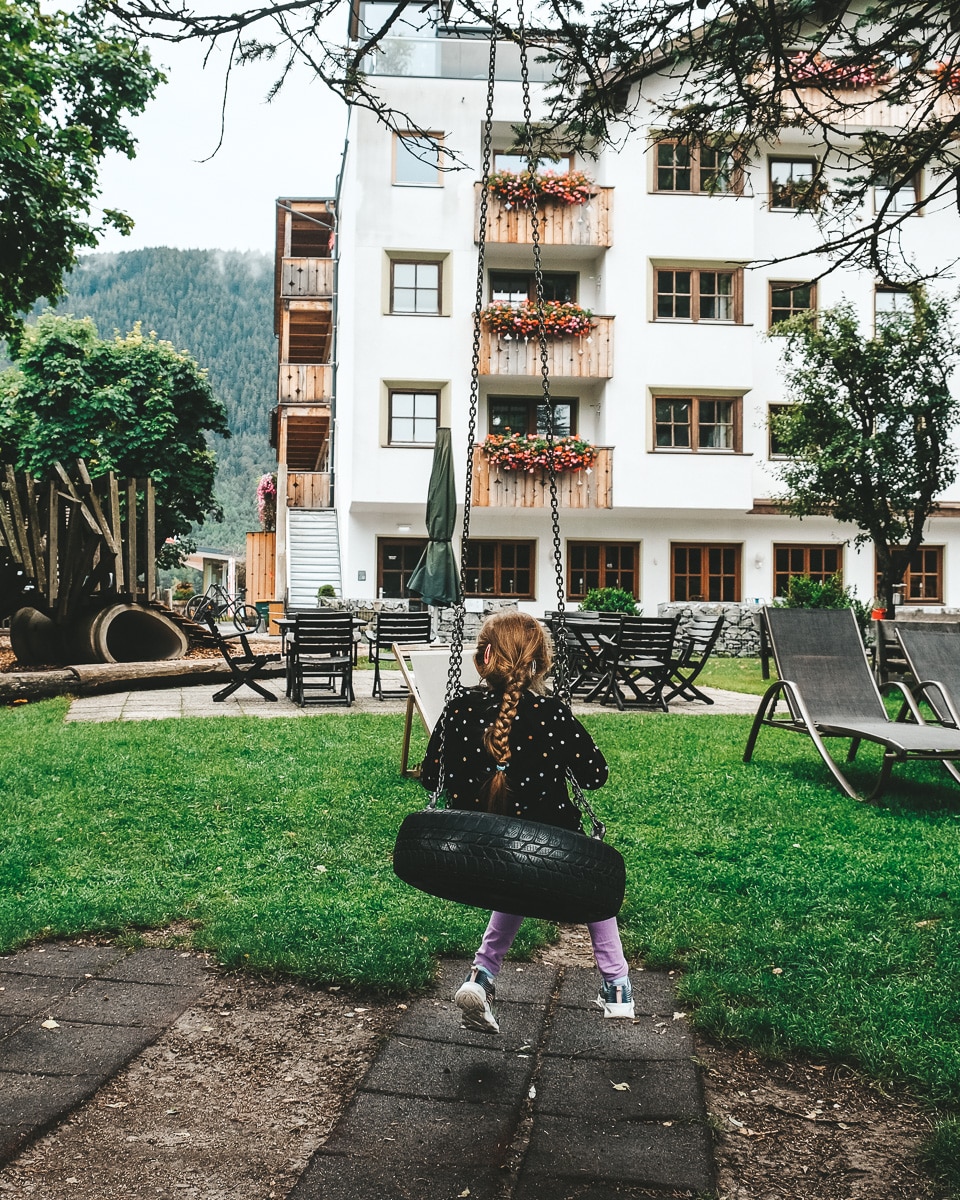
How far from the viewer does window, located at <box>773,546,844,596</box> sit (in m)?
25.1

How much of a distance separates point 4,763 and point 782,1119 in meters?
6.57

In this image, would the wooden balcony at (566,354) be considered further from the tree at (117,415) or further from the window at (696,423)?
the tree at (117,415)

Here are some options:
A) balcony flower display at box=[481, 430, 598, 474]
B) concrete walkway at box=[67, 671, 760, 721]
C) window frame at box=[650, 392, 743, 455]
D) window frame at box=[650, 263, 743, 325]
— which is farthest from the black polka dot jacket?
window frame at box=[650, 263, 743, 325]

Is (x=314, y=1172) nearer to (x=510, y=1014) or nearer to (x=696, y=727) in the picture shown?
(x=510, y=1014)

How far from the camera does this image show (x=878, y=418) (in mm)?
18000

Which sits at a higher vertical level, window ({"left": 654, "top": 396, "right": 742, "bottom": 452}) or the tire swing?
window ({"left": 654, "top": 396, "right": 742, "bottom": 452})

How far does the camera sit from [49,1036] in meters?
3.23

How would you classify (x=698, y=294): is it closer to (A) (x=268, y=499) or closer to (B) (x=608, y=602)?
(B) (x=608, y=602)

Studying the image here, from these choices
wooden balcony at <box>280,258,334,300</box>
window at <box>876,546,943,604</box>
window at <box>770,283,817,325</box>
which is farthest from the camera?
wooden balcony at <box>280,258,334,300</box>

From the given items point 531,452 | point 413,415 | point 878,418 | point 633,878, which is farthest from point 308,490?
point 633,878

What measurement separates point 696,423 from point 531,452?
412 cm

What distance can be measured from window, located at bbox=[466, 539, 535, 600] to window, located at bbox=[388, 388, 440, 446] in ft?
8.83

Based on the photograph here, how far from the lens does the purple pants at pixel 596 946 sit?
3.31m

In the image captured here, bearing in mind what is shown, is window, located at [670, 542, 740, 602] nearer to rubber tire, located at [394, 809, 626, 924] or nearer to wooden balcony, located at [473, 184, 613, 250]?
wooden balcony, located at [473, 184, 613, 250]
